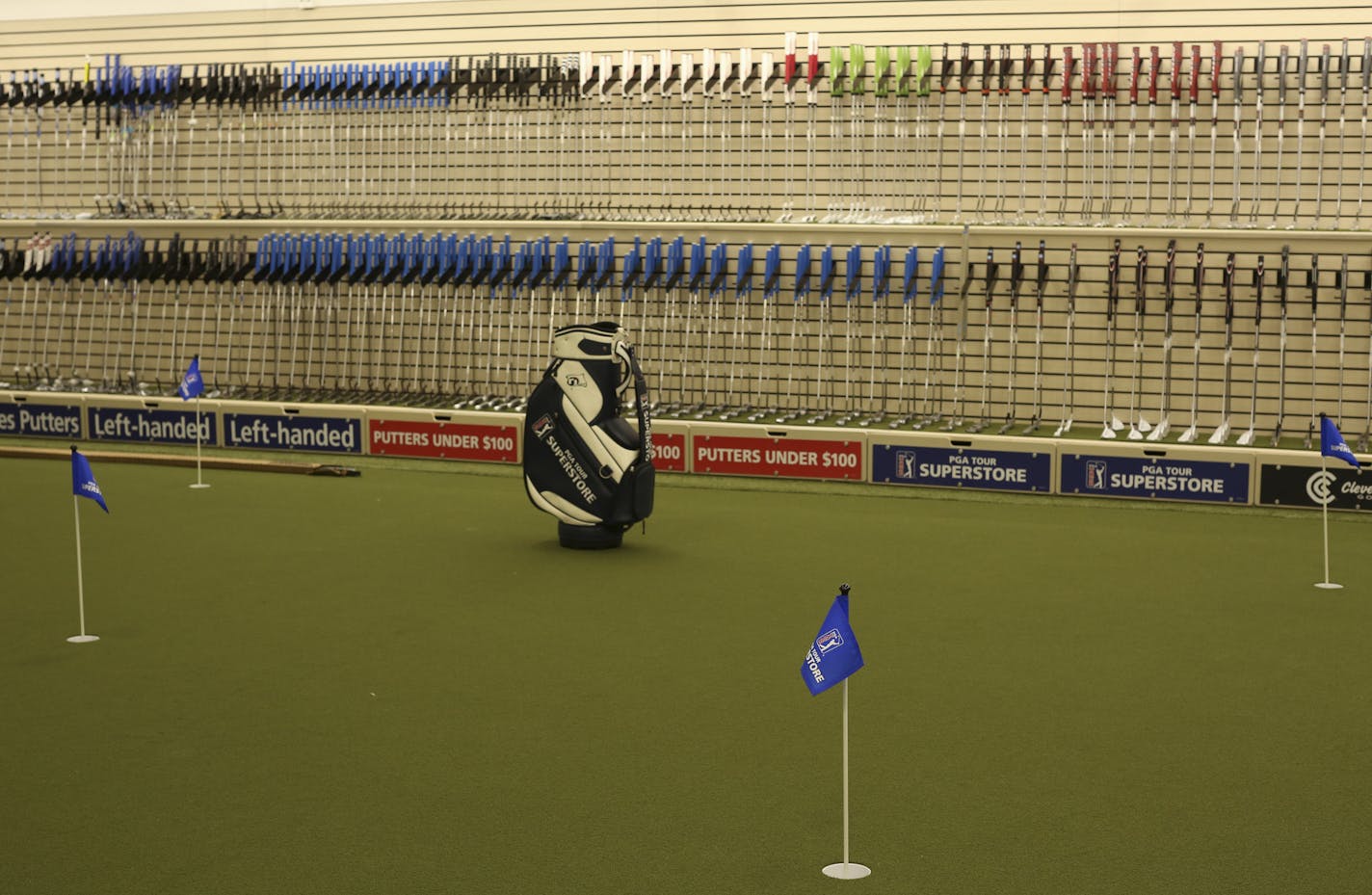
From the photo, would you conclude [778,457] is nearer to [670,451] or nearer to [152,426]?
[670,451]

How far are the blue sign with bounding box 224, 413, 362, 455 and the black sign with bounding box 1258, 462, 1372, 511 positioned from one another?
512cm

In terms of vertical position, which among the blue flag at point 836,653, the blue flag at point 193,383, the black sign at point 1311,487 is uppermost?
the blue flag at point 193,383

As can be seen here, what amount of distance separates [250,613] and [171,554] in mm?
1214

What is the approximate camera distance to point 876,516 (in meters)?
7.48

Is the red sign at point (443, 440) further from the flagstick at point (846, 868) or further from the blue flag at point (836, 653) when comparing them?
the flagstick at point (846, 868)

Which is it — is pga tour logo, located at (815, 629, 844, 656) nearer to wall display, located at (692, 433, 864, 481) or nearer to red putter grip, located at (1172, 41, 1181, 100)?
wall display, located at (692, 433, 864, 481)

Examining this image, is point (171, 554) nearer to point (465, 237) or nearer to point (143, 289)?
point (465, 237)

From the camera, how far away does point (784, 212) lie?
9.40 metres

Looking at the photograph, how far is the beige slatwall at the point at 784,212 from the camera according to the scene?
8.56m

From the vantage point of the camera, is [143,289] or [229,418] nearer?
[229,418]

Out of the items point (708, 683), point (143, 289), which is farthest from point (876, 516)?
point (143, 289)

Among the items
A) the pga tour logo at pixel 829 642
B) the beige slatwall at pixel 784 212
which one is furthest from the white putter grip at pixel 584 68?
the pga tour logo at pixel 829 642

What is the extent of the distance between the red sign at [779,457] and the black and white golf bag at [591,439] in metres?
2.01

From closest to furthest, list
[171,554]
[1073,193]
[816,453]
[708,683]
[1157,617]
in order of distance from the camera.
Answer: [708,683], [1157,617], [171,554], [816,453], [1073,193]
